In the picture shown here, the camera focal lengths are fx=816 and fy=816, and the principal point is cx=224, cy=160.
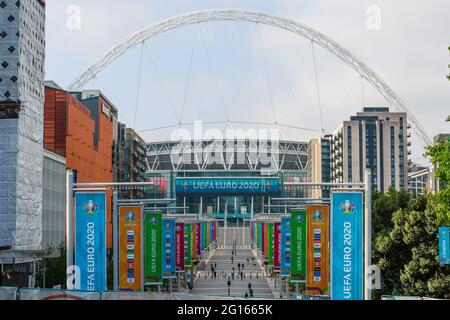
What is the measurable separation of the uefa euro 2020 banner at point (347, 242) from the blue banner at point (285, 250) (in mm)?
28373

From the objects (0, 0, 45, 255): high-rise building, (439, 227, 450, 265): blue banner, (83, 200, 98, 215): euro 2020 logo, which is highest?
(0, 0, 45, 255): high-rise building

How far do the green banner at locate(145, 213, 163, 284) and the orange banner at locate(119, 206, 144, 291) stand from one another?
5840mm

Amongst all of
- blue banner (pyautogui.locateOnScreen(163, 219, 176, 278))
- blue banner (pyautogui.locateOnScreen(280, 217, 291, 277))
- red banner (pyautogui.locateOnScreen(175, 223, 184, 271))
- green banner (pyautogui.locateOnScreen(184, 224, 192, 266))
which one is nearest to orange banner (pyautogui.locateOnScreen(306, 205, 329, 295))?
blue banner (pyautogui.locateOnScreen(280, 217, 291, 277))

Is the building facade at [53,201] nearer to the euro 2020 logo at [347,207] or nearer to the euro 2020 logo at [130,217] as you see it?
the euro 2020 logo at [130,217]

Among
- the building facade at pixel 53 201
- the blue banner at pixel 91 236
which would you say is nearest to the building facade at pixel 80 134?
the building facade at pixel 53 201

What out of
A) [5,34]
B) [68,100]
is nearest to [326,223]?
[5,34]

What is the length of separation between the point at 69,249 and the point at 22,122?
97.0ft

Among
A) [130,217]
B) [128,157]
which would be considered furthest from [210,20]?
[130,217]

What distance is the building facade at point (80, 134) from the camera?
85.4 metres

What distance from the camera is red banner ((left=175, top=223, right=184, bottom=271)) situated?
219 ft

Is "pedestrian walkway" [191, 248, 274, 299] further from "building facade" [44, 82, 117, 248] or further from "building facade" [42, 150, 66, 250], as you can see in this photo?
"building facade" [42, 150, 66, 250]

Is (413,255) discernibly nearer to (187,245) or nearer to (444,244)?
(444,244)

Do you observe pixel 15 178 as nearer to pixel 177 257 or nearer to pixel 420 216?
pixel 177 257

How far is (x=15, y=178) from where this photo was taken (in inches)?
2189
